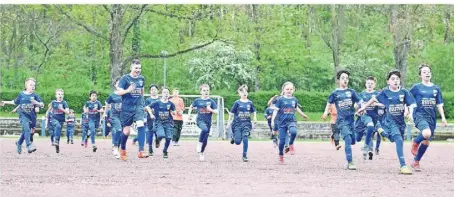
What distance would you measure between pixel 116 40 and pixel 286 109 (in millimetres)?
24198

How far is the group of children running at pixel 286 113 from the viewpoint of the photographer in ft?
50.9

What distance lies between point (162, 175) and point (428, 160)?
25.2 feet

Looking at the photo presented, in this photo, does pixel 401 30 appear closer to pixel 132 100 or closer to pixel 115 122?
pixel 115 122

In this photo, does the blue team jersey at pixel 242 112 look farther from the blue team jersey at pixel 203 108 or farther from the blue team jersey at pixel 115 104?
the blue team jersey at pixel 115 104

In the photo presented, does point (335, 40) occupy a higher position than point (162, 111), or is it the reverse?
point (335, 40)

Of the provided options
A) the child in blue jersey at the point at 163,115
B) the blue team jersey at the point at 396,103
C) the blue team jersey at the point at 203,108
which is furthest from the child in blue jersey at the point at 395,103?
the child in blue jersey at the point at 163,115

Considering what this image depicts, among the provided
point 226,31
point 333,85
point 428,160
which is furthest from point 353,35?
point 428,160

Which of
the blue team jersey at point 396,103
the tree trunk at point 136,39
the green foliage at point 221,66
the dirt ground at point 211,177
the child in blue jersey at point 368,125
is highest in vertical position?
the tree trunk at point 136,39

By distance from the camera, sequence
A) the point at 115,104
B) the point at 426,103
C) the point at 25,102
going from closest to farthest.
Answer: the point at 426,103 < the point at 25,102 < the point at 115,104

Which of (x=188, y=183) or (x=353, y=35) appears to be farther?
(x=353, y=35)

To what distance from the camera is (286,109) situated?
60.4ft

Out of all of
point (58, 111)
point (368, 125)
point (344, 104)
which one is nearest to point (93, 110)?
point (58, 111)

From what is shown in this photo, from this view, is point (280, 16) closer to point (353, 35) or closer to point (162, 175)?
point (353, 35)

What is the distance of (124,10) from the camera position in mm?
41375
